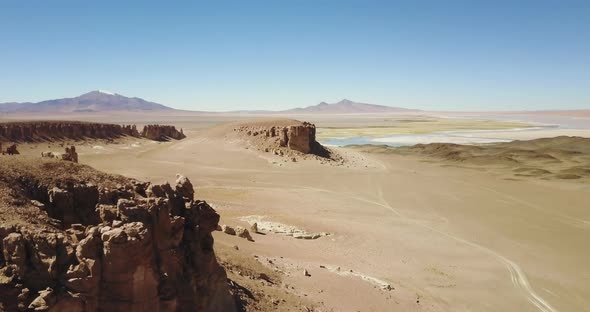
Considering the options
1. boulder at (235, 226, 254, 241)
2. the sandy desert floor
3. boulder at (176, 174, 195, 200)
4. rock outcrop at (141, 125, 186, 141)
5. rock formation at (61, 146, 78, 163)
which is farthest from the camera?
rock outcrop at (141, 125, 186, 141)

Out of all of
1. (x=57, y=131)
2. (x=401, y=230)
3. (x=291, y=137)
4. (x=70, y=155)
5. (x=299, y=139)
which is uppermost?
(x=70, y=155)

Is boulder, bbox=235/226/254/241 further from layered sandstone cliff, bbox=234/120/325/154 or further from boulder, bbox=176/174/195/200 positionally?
layered sandstone cliff, bbox=234/120/325/154

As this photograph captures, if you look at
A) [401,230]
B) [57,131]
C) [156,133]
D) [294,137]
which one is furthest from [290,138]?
[156,133]

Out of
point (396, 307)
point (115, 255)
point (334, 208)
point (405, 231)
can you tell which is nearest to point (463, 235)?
point (405, 231)

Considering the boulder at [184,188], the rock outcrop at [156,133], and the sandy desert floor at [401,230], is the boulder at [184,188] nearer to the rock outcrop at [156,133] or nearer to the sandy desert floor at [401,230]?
the sandy desert floor at [401,230]

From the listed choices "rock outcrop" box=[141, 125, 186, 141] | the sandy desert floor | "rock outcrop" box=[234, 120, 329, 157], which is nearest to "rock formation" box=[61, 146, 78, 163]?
the sandy desert floor

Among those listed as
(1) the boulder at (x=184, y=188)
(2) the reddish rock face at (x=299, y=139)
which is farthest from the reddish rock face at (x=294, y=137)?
(1) the boulder at (x=184, y=188)

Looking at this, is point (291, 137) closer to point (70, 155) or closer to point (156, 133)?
point (70, 155)
